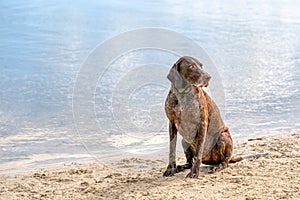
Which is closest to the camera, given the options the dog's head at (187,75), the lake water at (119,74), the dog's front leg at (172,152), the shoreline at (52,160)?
the dog's head at (187,75)

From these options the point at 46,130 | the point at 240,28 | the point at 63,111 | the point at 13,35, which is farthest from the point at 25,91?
the point at 240,28

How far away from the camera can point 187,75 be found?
551cm

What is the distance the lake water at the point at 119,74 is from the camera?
7816 millimetres

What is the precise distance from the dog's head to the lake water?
6.63 ft

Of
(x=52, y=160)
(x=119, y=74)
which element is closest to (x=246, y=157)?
(x=52, y=160)

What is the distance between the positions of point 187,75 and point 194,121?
0.49 m

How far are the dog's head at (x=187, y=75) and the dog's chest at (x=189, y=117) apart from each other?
143 millimetres

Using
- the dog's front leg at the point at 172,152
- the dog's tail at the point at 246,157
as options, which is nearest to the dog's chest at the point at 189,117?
the dog's front leg at the point at 172,152

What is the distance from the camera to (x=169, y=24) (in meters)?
15.6

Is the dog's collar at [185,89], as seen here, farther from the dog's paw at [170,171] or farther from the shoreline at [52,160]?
the shoreline at [52,160]

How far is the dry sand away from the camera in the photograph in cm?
528

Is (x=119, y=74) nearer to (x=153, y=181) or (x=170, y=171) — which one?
(x=170, y=171)

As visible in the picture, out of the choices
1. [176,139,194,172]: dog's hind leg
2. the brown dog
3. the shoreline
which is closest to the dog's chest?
the brown dog

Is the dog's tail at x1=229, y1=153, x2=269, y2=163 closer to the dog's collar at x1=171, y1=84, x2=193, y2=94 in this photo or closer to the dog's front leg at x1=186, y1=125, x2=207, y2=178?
the dog's front leg at x1=186, y1=125, x2=207, y2=178
